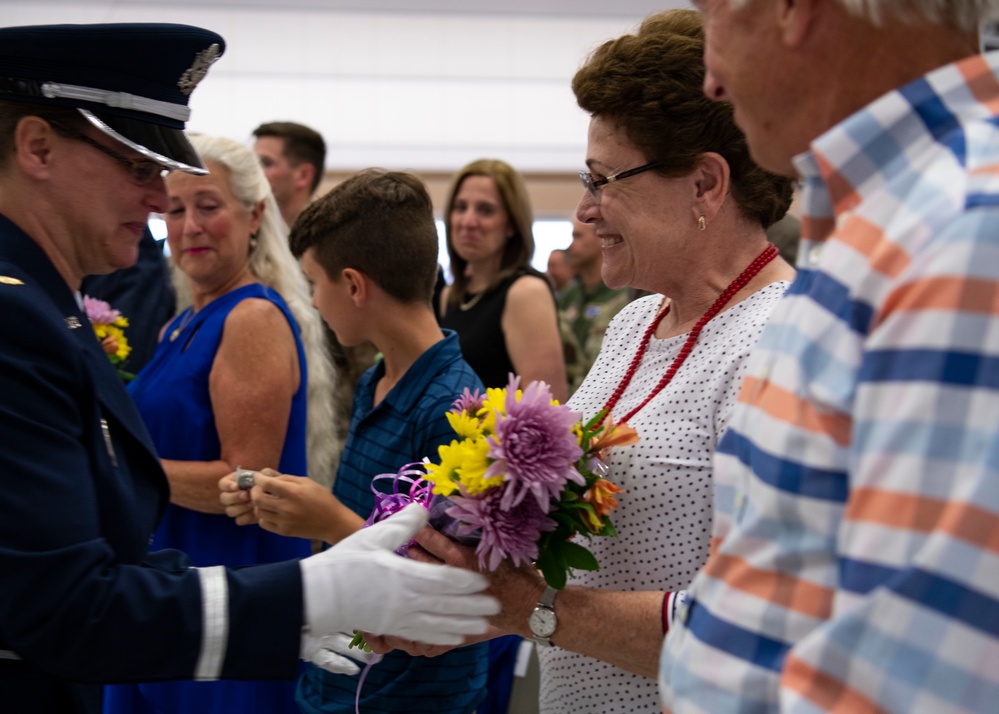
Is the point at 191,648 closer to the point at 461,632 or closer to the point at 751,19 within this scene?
the point at 461,632

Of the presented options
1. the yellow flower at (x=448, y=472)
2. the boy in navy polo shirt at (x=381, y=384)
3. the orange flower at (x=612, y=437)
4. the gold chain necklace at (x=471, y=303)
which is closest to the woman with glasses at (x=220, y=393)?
the boy in navy polo shirt at (x=381, y=384)

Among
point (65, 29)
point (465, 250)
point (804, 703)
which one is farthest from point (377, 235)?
Answer: point (804, 703)

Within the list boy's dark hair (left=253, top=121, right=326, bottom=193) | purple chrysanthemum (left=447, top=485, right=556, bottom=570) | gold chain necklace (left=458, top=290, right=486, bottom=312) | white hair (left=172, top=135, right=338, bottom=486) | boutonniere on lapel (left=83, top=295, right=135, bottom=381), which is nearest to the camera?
purple chrysanthemum (left=447, top=485, right=556, bottom=570)

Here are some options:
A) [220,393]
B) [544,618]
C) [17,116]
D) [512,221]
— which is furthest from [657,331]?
[512,221]

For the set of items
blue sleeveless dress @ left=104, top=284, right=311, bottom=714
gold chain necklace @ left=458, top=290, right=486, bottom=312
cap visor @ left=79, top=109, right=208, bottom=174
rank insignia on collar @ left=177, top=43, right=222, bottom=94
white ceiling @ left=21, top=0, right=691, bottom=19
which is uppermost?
white ceiling @ left=21, top=0, right=691, bottom=19

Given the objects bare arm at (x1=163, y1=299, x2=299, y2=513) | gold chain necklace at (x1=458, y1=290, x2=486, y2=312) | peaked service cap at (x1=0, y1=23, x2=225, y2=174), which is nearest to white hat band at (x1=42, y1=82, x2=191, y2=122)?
peaked service cap at (x1=0, y1=23, x2=225, y2=174)

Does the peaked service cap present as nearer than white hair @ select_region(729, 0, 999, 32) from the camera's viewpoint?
No

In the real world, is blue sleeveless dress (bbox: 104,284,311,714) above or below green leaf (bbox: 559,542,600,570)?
below

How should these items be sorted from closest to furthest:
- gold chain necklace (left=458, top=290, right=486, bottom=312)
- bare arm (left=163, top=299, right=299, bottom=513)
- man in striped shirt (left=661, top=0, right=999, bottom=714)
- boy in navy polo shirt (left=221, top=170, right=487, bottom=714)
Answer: man in striped shirt (left=661, top=0, right=999, bottom=714), boy in navy polo shirt (left=221, top=170, right=487, bottom=714), bare arm (left=163, top=299, right=299, bottom=513), gold chain necklace (left=458, top=290, right=486, bottom=312)

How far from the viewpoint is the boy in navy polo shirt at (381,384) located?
84.6 inches

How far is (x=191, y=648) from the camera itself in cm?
143

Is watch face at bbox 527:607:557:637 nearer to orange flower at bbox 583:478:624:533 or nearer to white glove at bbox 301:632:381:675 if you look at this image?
orange flower at bbox 583:478:624:533

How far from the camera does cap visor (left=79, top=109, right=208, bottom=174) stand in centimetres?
166

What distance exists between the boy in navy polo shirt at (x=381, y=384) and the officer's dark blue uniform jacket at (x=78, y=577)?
2.16ft
